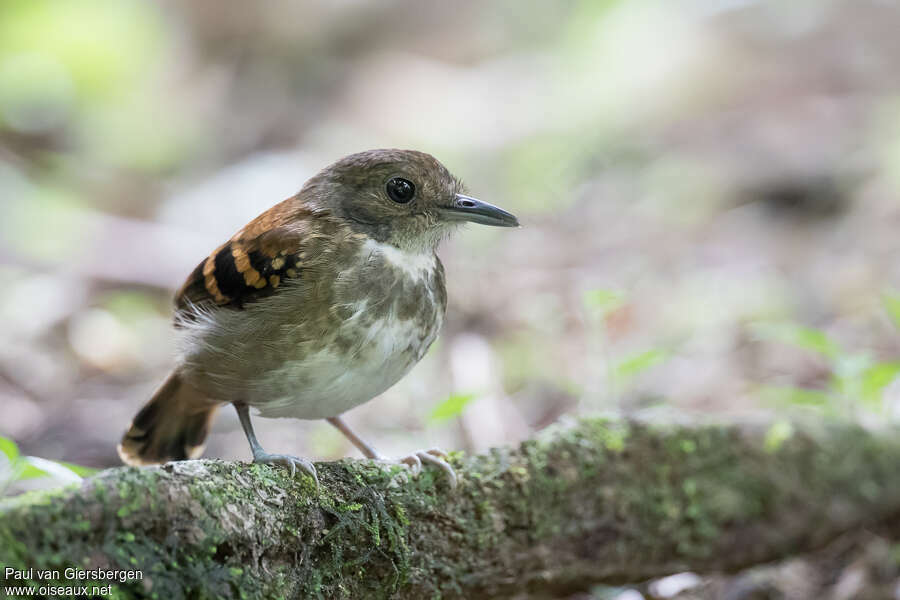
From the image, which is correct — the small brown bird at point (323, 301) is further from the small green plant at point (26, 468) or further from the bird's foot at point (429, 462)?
the small green plant at point (26, 468)

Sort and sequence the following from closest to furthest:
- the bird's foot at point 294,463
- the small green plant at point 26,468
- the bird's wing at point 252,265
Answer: the small green plant at point 26,468, the bird's foot at point 294,463, the bird's wing at point 252,265

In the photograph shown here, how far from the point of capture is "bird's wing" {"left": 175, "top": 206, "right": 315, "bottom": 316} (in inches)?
120

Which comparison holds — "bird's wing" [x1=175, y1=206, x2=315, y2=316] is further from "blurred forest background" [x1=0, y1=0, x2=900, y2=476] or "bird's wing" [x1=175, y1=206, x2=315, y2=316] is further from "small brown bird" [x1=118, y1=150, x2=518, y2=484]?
"blurred forest background" [x1=0, y1=0, x2=900, y2=476]

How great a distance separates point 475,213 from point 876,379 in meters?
2.06

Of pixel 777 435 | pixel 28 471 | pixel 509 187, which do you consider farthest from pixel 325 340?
pixel 509 187

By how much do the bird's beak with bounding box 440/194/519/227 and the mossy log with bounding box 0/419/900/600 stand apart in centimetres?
81

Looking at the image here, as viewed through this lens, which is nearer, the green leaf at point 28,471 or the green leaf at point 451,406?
the green leaf at point 28,471

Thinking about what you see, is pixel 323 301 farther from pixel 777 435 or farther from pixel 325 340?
pixel 777 435

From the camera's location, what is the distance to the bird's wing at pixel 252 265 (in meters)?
3.05

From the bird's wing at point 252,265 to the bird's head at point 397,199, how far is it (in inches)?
8.5

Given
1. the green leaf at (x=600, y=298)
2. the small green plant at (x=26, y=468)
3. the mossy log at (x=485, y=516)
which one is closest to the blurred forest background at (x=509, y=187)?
the green leaf at (x=600, y=298)

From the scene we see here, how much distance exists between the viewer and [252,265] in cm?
312

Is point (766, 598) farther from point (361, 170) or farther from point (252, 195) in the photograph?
point (252, 195)

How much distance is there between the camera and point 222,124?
11.3 m
